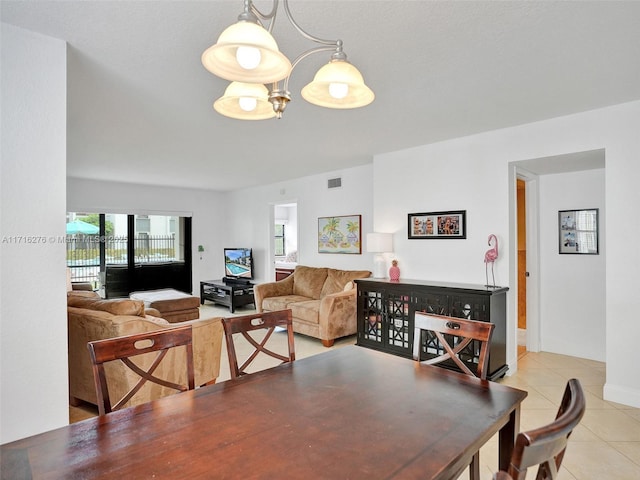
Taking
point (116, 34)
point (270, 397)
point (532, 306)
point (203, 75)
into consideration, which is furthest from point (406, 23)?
point (532, 306)

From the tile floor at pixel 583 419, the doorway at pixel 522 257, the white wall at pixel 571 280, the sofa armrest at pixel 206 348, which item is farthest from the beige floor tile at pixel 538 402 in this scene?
the sofa armrest at pixel 206 348

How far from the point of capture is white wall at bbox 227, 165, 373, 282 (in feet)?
18.8

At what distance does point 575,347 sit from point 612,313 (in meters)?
1.38

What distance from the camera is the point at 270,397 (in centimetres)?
144

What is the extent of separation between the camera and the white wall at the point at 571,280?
4105 millimetres

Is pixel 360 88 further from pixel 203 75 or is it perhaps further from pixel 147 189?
pixel 147 189

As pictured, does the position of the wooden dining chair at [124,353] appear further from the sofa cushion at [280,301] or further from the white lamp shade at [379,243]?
the sofa cushion at [280,301]

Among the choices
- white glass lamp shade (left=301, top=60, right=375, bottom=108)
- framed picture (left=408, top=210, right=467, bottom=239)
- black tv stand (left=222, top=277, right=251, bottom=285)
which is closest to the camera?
white glass lamp shade (left=301, top=60, right=375, bottom=108)

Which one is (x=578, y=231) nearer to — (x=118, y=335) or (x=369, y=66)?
(x=369, y=66)

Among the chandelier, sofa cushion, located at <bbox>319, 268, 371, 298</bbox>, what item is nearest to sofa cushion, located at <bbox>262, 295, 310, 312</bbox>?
sofa cushion, located at <bbox>319, 268, 371, 298</bbox>

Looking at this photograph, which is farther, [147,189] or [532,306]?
[147,189]

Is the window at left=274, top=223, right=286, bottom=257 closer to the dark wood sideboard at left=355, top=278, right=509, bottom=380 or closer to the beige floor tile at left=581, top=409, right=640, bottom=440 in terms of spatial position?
the dark wood sideboard at left=355, top=278, right=509, bottom=380

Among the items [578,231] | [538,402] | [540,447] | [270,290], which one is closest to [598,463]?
[538,402]

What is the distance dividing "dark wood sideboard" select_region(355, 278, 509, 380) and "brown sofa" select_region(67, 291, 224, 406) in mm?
1888
